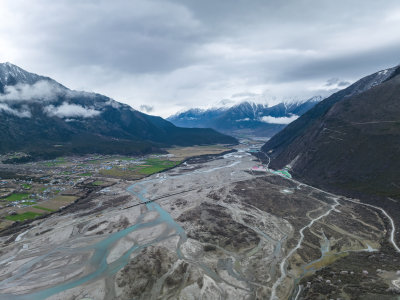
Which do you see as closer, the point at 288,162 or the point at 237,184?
the point at 237,184

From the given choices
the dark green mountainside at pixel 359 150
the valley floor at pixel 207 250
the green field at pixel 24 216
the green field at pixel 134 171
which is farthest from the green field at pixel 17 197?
the dark green mountainside at pixel 359 150

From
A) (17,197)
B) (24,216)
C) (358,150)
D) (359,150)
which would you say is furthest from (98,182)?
(359,150)

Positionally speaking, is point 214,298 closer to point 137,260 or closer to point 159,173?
point 137,260

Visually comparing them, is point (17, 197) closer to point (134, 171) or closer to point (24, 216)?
point (24, 216)

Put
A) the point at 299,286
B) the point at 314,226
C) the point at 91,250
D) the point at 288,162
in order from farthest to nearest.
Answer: the point at 288,162, the point at 314,226, the point at 91,250, the point at 299,286

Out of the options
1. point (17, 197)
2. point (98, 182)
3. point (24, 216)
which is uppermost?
point (17, 197)

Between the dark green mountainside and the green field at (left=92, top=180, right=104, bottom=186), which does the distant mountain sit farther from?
the green field at (left=92, top=180, right=104, bottom=186)

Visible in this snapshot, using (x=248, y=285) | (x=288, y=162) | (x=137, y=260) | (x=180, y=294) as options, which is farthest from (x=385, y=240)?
(x=288, y=162)
